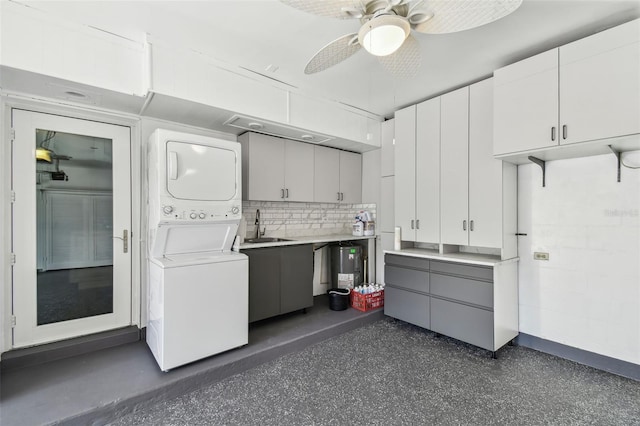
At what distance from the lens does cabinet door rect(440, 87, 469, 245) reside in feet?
10.3

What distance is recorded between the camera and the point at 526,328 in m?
3.03

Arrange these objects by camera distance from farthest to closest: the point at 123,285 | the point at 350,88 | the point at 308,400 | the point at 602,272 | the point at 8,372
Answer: the point at 350,88
the point at 123,285
the point at 602,272
the point at 8,372
the point at 308,400

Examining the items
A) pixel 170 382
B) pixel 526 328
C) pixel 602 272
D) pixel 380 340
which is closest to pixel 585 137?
pixel 602 272

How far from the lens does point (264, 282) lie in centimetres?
329

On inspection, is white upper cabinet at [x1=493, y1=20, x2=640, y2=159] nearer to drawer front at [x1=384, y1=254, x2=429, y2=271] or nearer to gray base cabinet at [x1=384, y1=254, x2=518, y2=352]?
gray base cabinet at [x1=384, y1=254, x2=518, y2=352]

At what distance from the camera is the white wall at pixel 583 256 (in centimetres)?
245

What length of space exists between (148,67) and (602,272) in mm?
4269

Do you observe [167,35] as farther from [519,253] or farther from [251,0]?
[519,253]

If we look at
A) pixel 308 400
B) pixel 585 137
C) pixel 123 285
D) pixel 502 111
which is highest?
pixel 502 111

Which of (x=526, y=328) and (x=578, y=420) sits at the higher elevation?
(x=526, y=328)

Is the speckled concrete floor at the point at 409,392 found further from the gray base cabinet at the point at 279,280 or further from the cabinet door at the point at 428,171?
the cabinet door at the point at 428,171

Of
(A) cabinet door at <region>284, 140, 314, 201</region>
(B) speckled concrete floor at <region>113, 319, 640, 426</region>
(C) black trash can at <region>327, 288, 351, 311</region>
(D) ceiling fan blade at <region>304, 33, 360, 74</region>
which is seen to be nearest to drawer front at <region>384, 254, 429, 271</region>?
(C) black trash can at <region>327, 288, 351, 311</region>

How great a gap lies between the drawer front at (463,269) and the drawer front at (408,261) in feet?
0.31

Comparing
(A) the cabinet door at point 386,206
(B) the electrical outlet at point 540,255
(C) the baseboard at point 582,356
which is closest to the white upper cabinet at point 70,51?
(A) the cabinet door at point 386,206
